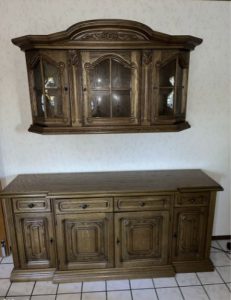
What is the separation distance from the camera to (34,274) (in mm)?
1880

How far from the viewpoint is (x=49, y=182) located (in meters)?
1.91

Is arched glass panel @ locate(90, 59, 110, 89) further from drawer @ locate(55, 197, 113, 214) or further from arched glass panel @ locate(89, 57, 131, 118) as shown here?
drawer @ locate(55, 197, 113, 214)

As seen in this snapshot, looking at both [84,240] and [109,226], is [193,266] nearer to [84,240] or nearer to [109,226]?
[109,226]

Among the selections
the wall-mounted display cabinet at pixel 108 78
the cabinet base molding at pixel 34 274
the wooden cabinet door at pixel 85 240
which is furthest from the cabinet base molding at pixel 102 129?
the cabinet base molding at pixel 34 274

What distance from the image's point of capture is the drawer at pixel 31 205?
1754 millimetres

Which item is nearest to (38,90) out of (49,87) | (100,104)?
(49,87)

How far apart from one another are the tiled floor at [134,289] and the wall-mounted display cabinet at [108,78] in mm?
1265

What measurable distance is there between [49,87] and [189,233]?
1671 millimetres

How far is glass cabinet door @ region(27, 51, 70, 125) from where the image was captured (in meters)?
1.71

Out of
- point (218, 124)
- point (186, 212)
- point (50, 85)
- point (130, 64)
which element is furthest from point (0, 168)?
point (218, 124)

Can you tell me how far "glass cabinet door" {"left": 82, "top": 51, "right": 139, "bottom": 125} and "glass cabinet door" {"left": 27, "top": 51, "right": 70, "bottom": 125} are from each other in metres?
0.17

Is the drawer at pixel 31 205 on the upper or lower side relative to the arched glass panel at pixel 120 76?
lower

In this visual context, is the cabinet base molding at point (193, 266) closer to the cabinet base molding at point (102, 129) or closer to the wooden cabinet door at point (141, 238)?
the wooden cabinet door at point (141, 238)

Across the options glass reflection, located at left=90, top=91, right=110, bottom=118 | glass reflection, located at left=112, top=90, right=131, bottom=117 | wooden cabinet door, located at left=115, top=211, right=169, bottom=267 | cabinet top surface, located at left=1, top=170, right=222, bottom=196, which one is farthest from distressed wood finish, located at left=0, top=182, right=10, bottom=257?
glass reflection, located at left=112, top=90, right=131, bottom=117
